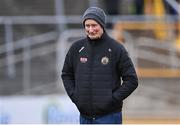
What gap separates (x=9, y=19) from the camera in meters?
12.6

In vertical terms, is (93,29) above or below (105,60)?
above

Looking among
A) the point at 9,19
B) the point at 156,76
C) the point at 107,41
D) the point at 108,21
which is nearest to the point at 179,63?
the point at 156,76

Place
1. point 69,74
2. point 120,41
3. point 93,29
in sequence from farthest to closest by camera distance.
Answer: point 120,41, point 69,74, point 93,29

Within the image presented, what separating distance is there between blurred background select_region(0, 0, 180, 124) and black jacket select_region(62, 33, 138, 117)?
5.52 metres

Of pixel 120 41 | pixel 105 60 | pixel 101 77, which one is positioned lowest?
pixel 101 77

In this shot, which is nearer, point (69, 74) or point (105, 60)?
point (105, 60)

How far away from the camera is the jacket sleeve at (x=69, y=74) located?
625cm

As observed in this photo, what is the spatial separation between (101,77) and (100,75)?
2 centimetres

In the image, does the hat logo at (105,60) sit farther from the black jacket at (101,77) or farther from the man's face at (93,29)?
the man's face at (93,29)

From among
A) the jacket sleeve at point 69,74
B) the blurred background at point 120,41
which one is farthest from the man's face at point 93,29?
the blurred background at point 120,41

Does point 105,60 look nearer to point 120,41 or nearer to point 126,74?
point 126,74

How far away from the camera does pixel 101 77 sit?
6090mm

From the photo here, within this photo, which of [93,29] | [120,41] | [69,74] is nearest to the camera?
[93,29]

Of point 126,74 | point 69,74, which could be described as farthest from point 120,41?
point 126,74
